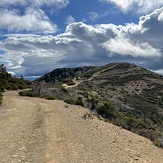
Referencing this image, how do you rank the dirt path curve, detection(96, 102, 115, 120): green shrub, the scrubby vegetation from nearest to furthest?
the dirt path curve → detection(96, 102, 115, 120): green shrub → the scrubby vegetation

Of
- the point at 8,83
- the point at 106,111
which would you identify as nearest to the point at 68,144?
the point at 106,111

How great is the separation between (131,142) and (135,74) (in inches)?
4572

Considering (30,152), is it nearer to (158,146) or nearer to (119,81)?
(158,146)

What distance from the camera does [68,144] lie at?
11.0 meters

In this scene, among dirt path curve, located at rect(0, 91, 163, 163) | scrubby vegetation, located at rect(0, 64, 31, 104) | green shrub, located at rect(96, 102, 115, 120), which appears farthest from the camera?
scrubby vegetation, located at rect(0, 64, 31, 104)

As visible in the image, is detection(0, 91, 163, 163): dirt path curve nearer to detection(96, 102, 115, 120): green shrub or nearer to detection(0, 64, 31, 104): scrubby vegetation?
detection(96, 102, 115, 120): green shrub

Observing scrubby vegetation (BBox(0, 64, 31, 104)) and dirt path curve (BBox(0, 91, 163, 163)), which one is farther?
scrubby vegetation (BBox(0, 64, 31, 104))

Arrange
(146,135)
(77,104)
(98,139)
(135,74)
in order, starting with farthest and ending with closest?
(135,74)
(77,104)
(146,135)
(98,139)

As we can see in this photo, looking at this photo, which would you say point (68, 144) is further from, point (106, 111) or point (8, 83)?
point (8, 83)

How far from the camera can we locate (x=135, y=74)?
126062 mm

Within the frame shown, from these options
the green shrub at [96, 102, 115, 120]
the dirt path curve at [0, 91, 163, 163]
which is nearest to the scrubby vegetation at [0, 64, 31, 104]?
the green shrub at [96, 102, 115, 120]

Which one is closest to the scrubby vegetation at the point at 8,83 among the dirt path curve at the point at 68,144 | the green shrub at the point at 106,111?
the green shrub at the point at 106,111

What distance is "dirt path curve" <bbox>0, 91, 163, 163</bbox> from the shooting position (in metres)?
9.34

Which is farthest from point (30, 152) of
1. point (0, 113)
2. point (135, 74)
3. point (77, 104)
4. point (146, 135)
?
point (135, 74)
